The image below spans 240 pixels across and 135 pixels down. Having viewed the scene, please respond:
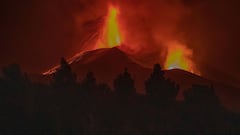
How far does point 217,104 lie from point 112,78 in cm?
3327

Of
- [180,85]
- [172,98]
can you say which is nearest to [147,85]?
[172,98]

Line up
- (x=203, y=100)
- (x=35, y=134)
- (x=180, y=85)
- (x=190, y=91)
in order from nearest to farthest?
(x=35, y=134) → (x=203, y=100) → (x=190, y=91) → (x=180, y=85)

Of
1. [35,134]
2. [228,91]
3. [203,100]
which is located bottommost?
[35,134]

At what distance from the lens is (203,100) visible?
161750mm

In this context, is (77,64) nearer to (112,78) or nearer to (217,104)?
(112,78)

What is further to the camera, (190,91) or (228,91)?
(228,91)

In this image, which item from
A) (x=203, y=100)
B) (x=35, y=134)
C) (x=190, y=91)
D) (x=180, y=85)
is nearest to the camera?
(x=35, y=134)

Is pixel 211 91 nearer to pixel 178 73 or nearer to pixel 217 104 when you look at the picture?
pixel 217 104

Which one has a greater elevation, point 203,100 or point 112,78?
point 112,78

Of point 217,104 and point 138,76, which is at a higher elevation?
point 138,76

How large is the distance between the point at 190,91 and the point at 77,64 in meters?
26.7

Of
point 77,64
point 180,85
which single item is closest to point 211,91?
point 180,85

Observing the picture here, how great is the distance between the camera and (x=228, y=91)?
196250 mm

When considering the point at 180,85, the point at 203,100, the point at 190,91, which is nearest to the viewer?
the point at 203,100
